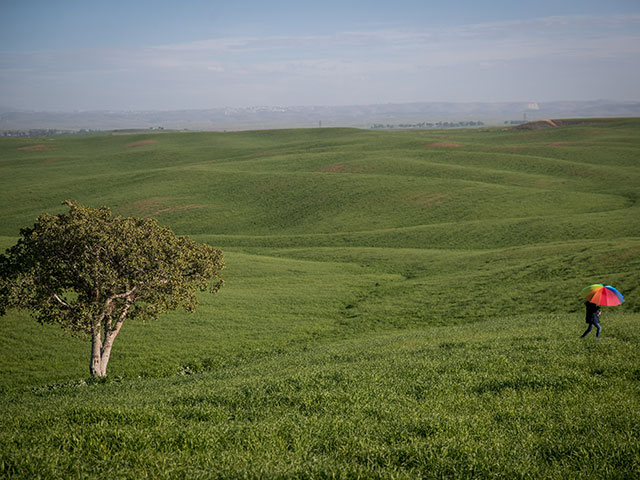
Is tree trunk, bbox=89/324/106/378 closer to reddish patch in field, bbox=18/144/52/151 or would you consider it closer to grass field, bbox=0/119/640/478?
grass field, bbox=0/119/640/478

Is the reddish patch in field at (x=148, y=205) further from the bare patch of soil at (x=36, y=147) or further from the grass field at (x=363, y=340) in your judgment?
the bare patch of soil at (x=36, y=147)

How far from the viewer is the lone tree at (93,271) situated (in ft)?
78.9

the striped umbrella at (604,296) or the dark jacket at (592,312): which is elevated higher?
the striped umbrella at (604,296)

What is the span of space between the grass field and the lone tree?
3.70 metres

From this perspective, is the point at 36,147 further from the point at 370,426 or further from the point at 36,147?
the point at 370,426

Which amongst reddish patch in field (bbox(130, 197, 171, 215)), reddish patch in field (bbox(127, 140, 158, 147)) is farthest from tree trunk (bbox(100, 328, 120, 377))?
reddish patch in field (bbox(127, 140, 158, 147))

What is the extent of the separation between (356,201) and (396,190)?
30.4 feet

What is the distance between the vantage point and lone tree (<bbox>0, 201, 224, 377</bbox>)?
2405 centimetres

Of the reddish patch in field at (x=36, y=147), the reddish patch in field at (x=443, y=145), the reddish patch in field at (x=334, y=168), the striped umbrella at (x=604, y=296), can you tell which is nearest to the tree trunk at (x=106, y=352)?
the striped umbrella at (x=604, y=296)

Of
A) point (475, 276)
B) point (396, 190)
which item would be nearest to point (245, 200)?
point (396, 190)

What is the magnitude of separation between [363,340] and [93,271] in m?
16.1

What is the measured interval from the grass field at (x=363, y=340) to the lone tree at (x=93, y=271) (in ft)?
12.1

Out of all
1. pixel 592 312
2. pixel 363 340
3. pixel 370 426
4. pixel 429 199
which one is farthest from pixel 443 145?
pixel 370 426

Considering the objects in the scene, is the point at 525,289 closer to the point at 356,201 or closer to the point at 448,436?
the point at 448,436
